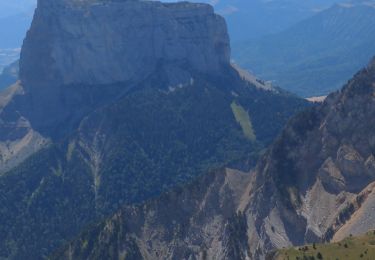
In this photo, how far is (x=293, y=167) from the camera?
170 meters

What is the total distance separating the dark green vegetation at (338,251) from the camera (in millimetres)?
123625

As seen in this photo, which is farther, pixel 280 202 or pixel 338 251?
pixel 280 202

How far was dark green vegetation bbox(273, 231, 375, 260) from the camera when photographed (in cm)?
12362

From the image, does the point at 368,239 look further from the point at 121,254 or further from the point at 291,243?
the point at 121,254

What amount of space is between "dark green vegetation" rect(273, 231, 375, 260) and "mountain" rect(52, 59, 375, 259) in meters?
16.5

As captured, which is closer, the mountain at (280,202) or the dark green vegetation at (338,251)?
the dark green vegetation at (338,251)

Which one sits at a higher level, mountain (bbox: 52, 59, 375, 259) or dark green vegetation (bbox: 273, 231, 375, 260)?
dark green vegetation (bbox: 273, 231, 375, 260)

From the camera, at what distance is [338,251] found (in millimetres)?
126562

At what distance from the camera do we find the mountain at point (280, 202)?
157 meters

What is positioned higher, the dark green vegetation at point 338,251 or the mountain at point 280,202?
the dark green vegetation at point 338,251

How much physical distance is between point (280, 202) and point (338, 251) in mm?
38209

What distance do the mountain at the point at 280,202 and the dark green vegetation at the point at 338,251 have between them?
648 inches

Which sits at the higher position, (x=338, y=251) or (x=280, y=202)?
(x=338, y=251)

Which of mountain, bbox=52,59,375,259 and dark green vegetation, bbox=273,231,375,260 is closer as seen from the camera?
dark green vegetation, bbox=273,231,375,260
